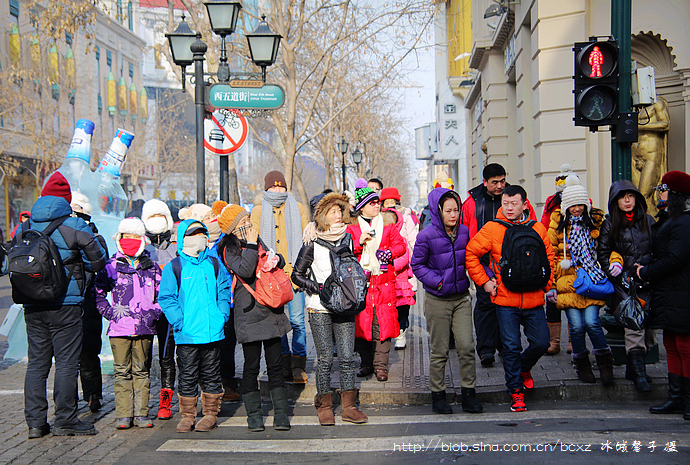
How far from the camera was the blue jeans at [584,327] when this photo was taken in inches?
252

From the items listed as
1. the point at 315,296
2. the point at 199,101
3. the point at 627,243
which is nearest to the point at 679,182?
the point at 627,243

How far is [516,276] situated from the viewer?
5789 mm

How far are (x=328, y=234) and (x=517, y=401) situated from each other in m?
2.25

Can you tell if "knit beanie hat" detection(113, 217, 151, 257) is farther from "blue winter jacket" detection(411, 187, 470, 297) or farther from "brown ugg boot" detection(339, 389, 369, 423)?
"blue winter jacket" detection(411, 187, 470, 297)

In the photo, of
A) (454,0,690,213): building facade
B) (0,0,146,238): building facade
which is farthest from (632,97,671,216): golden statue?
(0,0,146,238): building facade

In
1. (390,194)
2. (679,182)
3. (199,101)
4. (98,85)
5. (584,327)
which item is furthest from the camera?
(98,85)

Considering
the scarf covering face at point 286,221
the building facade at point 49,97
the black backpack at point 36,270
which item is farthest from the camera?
the building facade at point 49,97

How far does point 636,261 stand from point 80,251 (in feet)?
16.3

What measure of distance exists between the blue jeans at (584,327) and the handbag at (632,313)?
1.46 feet

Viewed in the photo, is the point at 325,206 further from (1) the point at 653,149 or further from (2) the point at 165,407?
(1) the point at 653,149

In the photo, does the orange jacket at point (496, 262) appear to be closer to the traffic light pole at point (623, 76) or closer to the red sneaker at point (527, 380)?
the red sneaker at point (527, 380)

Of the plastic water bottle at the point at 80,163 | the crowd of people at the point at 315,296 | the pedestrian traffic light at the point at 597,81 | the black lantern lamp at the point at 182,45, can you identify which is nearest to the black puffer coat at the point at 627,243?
the crowd of people at the point at 315,296

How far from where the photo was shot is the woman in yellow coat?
6383 millimetres

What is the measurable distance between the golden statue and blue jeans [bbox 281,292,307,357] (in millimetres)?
7167
